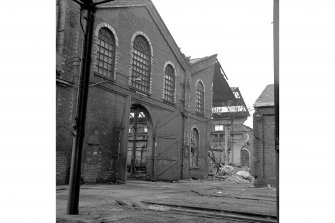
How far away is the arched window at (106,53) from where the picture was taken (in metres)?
11.5

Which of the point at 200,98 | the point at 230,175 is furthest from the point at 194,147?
the point at 230,175

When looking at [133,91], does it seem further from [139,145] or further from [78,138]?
[139,145]

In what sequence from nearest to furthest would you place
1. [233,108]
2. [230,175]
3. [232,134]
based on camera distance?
[230,175] < [233,108] < [232,134]

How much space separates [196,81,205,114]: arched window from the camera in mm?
18322

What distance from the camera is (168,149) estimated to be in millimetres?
14734

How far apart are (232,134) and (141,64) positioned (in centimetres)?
1964

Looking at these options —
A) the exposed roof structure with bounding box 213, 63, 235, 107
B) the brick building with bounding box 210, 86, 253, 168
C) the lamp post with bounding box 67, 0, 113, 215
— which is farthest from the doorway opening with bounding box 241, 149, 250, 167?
the lamp post with bounding box 67, 0, 113, 215

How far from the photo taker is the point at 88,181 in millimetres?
10516

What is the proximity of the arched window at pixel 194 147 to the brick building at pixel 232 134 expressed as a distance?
988 cm
